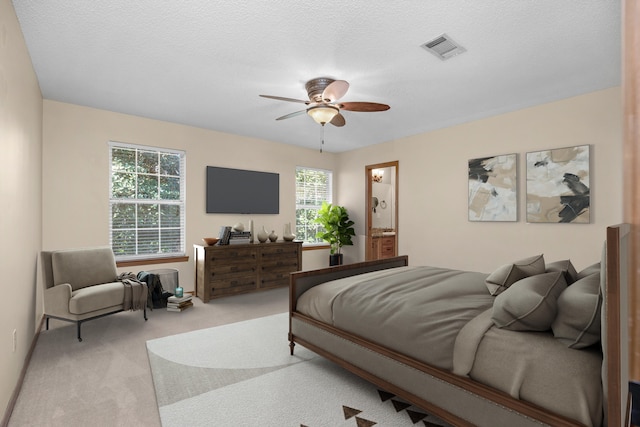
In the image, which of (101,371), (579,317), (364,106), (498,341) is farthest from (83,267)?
(579,317)

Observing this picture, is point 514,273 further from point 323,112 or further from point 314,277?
point 323,112

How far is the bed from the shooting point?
1.20 m

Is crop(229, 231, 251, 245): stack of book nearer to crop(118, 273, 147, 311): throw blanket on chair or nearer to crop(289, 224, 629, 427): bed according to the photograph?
crop(118, 273, 147, 311): throw blanket on chair

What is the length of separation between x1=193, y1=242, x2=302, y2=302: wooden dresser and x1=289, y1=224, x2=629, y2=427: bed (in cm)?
254

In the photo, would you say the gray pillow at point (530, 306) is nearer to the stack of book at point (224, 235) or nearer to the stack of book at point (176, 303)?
the stack of book at point (176, 303)

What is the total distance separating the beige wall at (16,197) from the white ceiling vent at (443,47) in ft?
9.41

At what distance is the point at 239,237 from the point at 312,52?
319 cm

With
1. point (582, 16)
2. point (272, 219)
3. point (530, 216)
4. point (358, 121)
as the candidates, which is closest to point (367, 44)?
point (582, 16)

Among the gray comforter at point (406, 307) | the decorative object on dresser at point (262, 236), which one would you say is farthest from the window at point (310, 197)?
the gray comforter at point (406, 307)

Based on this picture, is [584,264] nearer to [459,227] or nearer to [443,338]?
[459,227]

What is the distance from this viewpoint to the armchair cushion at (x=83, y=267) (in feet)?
11.1

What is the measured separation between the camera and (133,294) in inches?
142

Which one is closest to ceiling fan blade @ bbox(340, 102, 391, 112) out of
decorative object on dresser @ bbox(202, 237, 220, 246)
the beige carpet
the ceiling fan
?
the ceiling fan

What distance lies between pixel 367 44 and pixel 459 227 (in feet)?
10.6
